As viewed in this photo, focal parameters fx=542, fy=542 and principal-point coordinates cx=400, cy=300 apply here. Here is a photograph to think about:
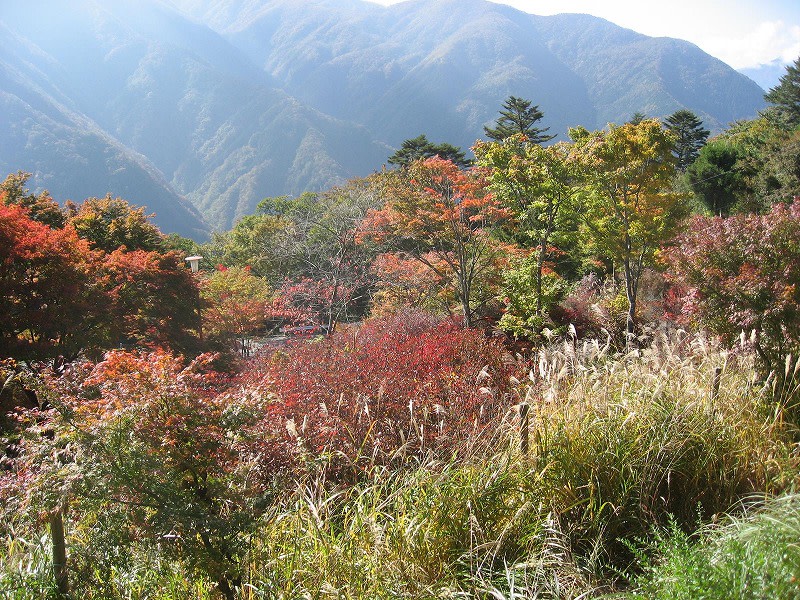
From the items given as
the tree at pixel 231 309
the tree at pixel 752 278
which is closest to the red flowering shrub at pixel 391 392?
the tree at pixel 752 278

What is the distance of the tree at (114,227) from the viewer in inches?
521

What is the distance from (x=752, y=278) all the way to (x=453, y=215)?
7110 millimetres

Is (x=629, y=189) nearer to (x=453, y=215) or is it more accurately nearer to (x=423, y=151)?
(x=453, y=215)

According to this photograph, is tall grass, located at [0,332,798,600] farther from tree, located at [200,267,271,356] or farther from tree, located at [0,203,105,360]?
tree, located at [200,267,271,356]

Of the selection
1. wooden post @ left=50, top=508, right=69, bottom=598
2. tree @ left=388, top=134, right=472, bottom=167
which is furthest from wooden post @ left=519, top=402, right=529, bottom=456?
tree @ left=388, top=134, right=472, bottom=167

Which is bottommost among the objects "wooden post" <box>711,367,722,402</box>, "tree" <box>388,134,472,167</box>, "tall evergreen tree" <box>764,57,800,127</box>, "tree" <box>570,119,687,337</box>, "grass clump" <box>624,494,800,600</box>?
"grass clump" <box>624,494,800,600</box>

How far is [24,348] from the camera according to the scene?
26.7 ft

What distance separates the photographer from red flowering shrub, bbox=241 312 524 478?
429 cm

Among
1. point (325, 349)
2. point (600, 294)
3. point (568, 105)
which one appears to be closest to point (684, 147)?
point (600, 294)

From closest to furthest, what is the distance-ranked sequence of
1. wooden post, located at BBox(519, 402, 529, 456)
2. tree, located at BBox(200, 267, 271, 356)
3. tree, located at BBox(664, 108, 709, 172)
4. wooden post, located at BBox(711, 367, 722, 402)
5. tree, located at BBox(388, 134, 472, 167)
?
wooden post, located at BBox(519, 402, 529, 456) < wooden post, located at BBox(711, 367, 722, 402) < tree, located at BBox(200, 267, 271, 356) < tree, located at BBox(388, 134, 472, 167) < tree, located at BBox(664, 108, 709, 172)

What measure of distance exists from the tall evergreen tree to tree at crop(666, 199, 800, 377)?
31.6 m

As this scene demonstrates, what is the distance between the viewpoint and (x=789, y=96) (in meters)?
34.7

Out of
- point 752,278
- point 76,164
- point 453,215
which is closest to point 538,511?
point 752,278

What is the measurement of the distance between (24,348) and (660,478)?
8734mm
